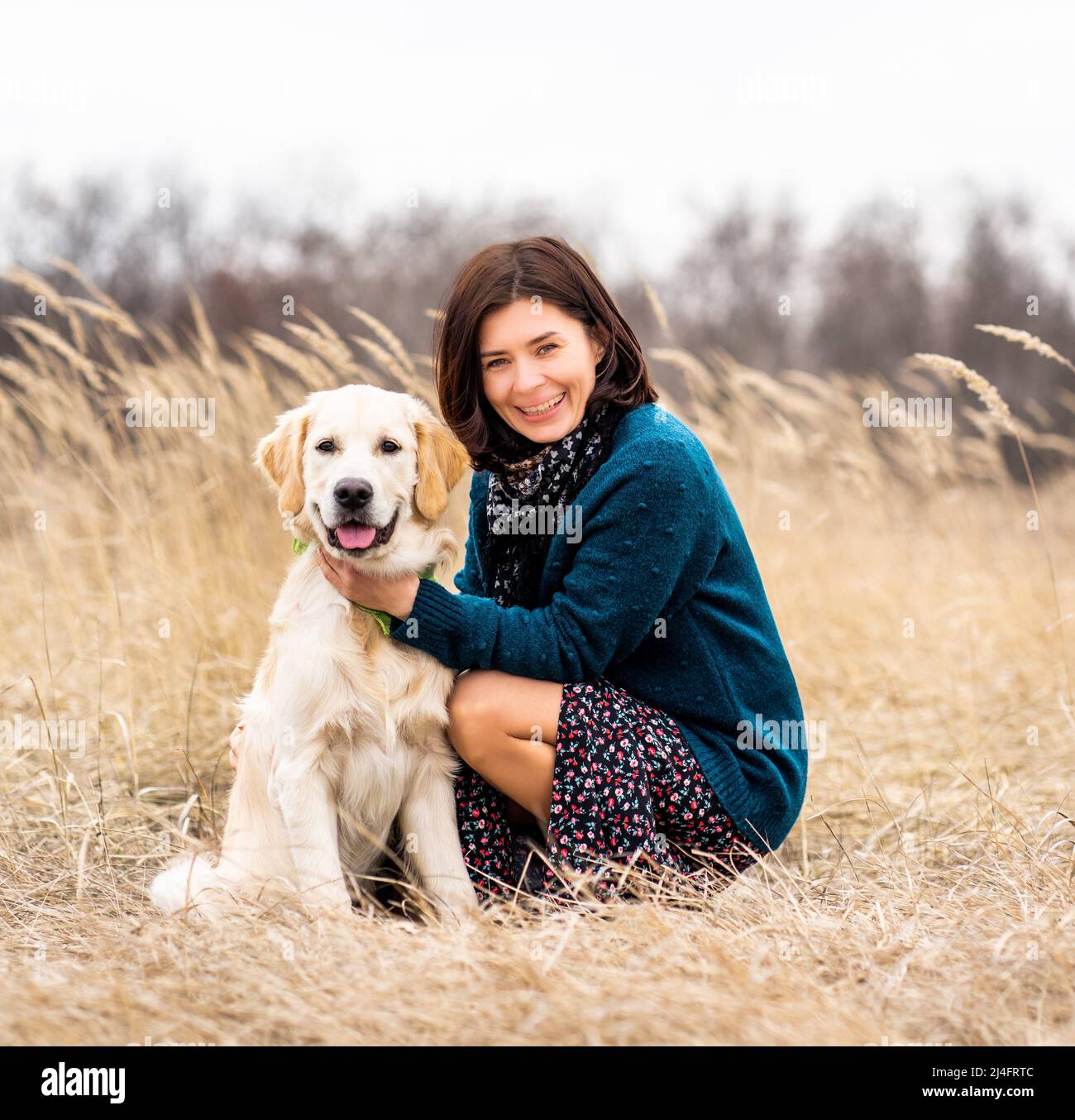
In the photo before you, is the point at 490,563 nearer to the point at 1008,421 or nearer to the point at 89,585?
the point at 1008,421

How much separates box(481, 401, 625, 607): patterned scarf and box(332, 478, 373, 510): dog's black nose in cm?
41

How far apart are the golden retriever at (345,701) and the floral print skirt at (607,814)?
0.11 meters

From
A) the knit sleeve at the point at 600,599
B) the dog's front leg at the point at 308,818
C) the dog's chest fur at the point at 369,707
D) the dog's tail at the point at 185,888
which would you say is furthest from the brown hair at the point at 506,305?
the dog's tail at the point at 185,888

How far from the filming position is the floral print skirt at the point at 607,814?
222cm

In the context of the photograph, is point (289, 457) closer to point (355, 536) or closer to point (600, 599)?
point (355, 536)

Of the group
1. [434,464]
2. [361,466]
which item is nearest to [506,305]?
[434,464]

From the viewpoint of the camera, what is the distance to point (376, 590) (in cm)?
223

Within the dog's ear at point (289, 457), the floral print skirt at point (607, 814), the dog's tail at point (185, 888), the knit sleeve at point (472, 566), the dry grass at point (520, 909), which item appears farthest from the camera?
the knit sleeve at point (472, 566)

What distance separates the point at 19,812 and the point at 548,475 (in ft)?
5.53

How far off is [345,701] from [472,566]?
0.70 meters

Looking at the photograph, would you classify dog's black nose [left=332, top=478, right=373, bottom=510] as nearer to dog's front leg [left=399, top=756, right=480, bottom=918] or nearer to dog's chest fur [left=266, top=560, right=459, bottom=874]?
dog's chest fur [left=266, top=560, right=459, bottom=874]

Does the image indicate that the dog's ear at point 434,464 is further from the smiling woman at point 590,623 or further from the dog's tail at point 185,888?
the dog's tail at point 185,888

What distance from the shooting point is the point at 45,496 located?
4.14 m
